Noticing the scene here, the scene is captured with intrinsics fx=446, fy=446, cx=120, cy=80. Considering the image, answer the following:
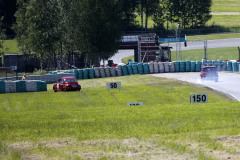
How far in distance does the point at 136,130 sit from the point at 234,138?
3.25 metres

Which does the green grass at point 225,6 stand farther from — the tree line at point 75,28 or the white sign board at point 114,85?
the white sign board at point 114,85

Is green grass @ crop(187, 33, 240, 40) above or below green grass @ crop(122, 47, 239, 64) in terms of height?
above

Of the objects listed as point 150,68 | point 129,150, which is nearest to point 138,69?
point 150,68

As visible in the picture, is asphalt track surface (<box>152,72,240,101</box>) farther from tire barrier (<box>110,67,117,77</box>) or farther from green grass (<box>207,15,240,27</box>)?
green grass (<box>207,15,240,27</box>)

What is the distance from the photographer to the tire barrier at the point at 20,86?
35.8 m

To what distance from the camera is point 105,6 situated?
5884cm

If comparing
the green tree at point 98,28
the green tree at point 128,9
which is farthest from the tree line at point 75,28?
the green tree at point 128,9

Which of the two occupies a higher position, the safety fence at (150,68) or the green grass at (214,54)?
the green grass at (214,54)

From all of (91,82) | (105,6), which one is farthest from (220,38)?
(91,82)

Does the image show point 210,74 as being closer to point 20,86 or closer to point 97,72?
point 97,72

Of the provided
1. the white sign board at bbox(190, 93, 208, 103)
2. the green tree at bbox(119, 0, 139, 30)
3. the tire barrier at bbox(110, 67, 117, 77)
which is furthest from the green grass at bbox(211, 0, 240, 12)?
the white sign board at bbox(190, 93, 208, 103)

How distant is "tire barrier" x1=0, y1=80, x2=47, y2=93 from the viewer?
117 ft

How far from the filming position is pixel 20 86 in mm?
36156

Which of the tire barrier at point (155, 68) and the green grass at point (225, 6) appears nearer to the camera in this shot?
the tire barrier at point (155, 68)
